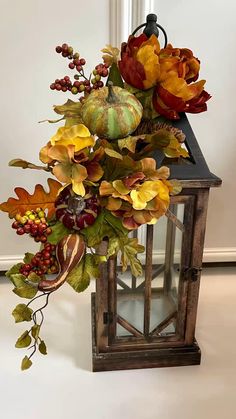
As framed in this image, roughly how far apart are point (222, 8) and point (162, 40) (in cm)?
15

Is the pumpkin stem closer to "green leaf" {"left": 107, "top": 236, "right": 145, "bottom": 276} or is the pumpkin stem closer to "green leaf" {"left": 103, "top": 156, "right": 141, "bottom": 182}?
"green leaf" {"left": 103, "top": 156, "right": 141, "bottom": 182}

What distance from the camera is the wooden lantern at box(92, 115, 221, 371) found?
710 mm

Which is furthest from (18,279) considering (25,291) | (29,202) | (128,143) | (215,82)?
(215,82)

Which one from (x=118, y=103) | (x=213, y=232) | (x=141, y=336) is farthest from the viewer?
(x=213, y=232)

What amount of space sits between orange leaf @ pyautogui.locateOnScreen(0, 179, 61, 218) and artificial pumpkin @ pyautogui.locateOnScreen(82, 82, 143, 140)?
4.8 inches

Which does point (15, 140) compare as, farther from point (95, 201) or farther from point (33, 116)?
point (95, 201)

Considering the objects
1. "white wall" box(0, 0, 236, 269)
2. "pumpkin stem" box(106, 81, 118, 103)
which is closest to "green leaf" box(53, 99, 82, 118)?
"pumpkin stem" box(106, 81, 118, 103)

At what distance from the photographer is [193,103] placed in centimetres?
67

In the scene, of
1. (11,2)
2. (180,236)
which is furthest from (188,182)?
(11,2)

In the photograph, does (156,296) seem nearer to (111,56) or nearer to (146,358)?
(146,358)

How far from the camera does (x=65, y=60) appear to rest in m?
0.93

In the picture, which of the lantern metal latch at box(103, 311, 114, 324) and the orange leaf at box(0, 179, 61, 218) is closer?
the orange leaf at box(0, 179, 61, 218)

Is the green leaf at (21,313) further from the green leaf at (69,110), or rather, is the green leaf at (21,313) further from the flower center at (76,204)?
the green leaf at (69,110)

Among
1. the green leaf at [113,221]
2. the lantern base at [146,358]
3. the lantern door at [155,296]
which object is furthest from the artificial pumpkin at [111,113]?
the lantern base at [146,358]
